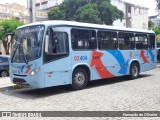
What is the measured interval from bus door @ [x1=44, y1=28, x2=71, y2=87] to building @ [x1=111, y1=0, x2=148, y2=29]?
64103mm

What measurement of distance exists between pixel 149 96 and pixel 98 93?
6.01 ft

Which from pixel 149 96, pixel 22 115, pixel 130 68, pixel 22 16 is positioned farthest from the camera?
pixel 22 16

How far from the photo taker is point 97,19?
46094 mm

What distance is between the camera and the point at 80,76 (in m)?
10.6

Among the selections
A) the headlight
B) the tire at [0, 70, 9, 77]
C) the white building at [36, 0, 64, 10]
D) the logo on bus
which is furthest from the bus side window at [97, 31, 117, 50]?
the white building at [36, 0, 64, 10]

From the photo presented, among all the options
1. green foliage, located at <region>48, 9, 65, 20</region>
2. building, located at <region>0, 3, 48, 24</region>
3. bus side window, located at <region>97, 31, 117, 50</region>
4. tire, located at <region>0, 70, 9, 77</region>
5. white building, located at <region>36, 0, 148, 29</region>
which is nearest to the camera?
bus side window, located at <region>97, 31, 117, 50</region>

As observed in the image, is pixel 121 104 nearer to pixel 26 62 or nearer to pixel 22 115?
pixel 22 115

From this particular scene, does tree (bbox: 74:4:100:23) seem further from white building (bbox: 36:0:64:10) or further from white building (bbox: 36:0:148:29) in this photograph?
white building (bbox: 36:0:148:29)

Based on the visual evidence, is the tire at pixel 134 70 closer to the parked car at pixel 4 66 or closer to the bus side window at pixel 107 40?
the bus side window at pixel 107 40

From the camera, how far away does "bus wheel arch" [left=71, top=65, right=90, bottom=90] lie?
10378 millimetres

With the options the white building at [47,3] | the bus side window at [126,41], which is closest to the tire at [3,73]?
the bus side window at [126,41]

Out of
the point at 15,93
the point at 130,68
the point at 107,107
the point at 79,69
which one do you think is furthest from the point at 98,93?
the point at 130,68

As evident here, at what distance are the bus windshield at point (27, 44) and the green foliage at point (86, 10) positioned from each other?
119ft

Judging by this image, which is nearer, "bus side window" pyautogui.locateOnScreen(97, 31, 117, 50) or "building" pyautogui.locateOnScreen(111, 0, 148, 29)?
"bus side window" pyautogui.locateOnScreen(97, 31, 117, 50)
